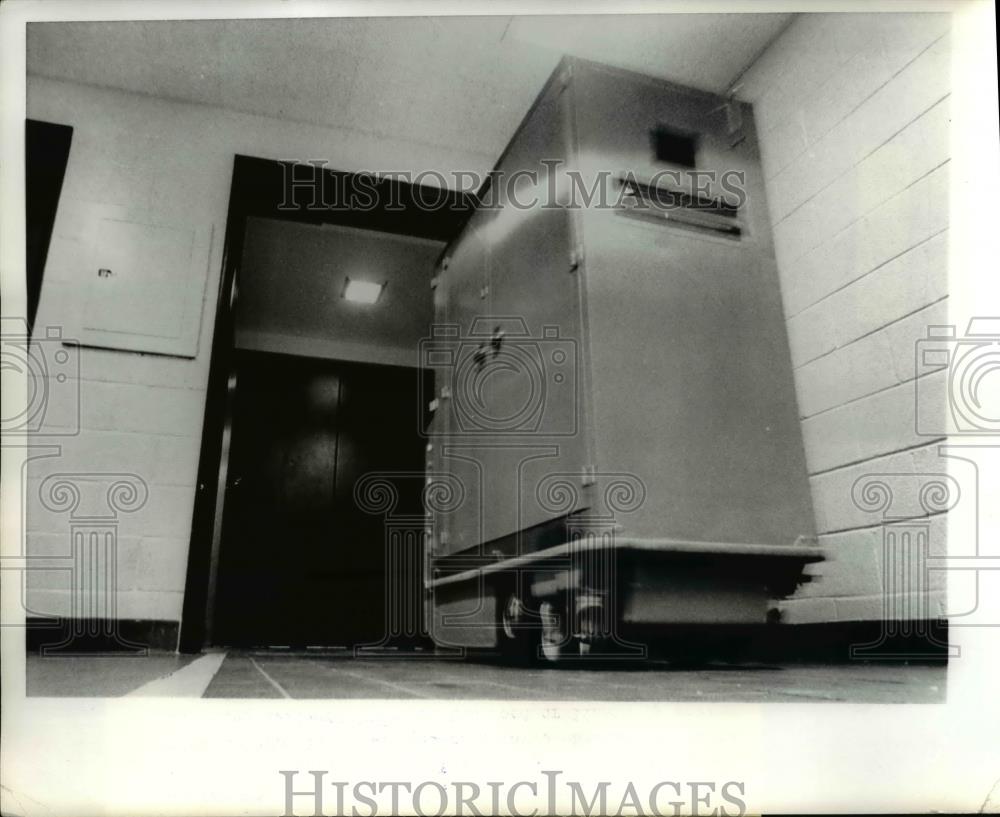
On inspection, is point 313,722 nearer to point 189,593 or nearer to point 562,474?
point 562,474

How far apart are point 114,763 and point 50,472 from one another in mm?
1246

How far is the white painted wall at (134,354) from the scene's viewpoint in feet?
6.95

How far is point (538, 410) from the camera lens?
6.40ft

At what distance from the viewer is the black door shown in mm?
2932

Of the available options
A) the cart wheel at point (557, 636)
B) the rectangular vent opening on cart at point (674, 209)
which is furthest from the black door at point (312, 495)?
the rectangular vent opening on cart at point (674, 209)

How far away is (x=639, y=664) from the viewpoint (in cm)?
165

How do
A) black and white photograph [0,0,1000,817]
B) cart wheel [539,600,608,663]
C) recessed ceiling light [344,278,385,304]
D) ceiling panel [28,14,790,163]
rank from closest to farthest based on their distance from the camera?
black and white photograph [0,0,1000,817], cart wheel [539,600,608,663], ceiling panel [28,14,790,163], recessed ceiling light [344,278,385,304]

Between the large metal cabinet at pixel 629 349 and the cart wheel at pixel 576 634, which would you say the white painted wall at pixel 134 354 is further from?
the cart wheel at pixel 576 634

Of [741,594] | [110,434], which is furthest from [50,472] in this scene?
[741,594]

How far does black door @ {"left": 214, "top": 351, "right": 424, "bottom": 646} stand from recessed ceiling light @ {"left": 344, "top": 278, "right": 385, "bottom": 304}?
33cm

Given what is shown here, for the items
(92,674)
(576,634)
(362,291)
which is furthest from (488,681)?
(362,291)

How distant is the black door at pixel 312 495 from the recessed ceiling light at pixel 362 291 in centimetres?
33

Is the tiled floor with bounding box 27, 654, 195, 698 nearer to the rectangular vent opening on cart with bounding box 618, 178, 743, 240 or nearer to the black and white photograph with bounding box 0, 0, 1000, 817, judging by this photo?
the black and white photograph with bounding box 0, 0, 1000, 817

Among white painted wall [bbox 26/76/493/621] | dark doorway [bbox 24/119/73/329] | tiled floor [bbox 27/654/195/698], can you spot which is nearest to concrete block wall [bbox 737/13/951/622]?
tiled floor [bbox 27/654/195/698]
